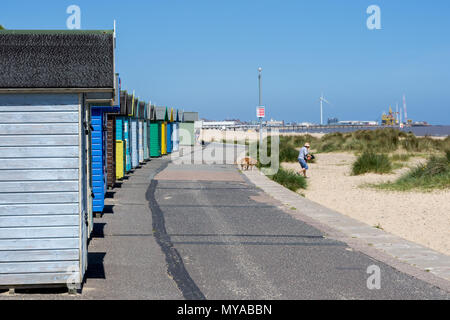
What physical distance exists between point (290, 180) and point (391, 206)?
5.81 metres

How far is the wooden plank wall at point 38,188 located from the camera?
20.9ft

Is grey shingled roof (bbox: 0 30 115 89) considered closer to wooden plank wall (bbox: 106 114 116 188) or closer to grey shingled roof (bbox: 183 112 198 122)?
wooden plank wall (bbox: 106 114 116 188)

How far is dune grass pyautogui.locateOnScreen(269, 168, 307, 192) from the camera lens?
20.5m

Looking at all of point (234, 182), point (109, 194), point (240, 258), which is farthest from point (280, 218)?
point (234, 182)

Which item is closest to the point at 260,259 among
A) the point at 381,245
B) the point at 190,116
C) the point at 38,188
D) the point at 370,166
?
the point at 381,245

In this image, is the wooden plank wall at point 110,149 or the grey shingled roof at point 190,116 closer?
the wooden plank wall at point 110,149

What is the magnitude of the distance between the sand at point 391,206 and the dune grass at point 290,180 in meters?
0.32

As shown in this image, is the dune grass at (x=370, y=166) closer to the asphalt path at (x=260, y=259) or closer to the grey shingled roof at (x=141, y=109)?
the grey shingled roof at (x=141, y=109)

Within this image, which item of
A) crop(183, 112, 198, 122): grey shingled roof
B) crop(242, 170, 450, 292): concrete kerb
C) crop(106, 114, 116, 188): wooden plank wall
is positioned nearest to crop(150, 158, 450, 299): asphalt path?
crop(242, 170, 450, 292): concrete kerb

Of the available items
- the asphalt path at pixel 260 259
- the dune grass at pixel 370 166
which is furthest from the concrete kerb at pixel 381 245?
the dune grass at pixel 370 166

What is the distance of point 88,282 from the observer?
7.15 meters

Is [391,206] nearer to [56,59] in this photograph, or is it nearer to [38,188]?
[38,188]

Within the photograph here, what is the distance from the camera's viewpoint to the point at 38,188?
21.0 ft

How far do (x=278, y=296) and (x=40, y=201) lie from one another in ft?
8.81
